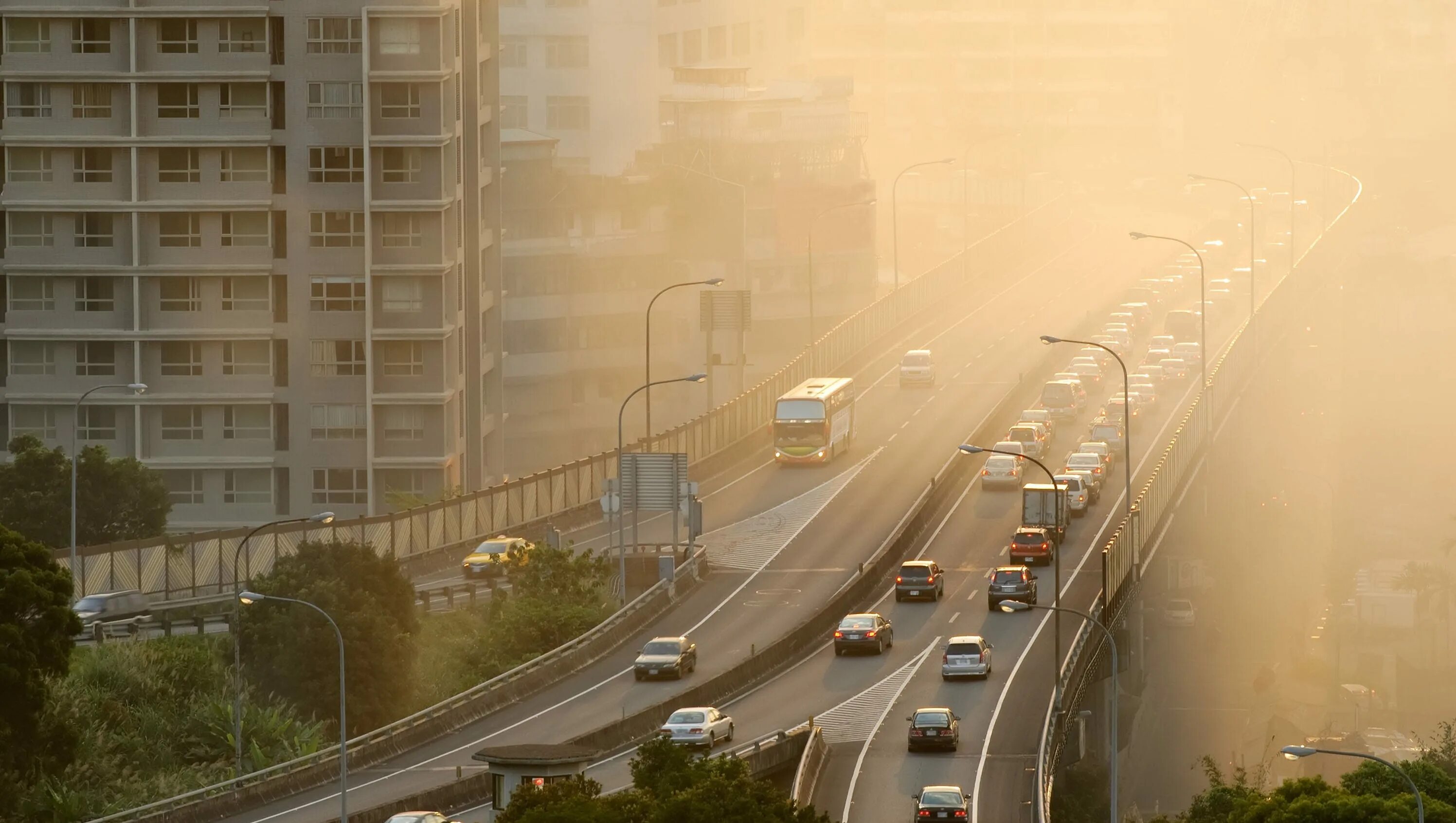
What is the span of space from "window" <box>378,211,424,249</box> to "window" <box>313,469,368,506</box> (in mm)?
9884

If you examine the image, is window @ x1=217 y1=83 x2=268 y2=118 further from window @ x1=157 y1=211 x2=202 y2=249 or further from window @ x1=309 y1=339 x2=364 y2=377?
window @ x1=309 y1=339 x2=364 y2=377

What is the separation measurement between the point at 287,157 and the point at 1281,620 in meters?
73.3

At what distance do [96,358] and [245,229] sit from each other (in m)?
8.61

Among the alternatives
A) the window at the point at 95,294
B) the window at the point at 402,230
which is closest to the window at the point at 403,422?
the window at the point at 402,230

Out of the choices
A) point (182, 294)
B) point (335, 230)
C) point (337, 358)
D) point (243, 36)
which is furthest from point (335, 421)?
point (243, 36)

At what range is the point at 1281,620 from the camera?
488ft

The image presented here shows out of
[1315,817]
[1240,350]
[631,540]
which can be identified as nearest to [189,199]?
[631,540]

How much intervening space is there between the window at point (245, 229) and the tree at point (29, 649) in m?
45.9

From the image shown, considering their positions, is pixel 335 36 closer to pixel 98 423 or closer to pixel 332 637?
pixel 98 423

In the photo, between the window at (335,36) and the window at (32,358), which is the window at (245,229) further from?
the window at (32,358)

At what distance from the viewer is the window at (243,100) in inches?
4082

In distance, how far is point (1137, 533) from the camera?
297ft

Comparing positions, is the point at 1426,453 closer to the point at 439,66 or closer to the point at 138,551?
the point at 439,66

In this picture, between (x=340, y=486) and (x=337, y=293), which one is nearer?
(x=340, y=486)
